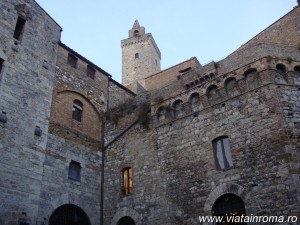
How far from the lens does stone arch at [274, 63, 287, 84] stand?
10.7m

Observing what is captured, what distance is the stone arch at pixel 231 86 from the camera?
11250 mm

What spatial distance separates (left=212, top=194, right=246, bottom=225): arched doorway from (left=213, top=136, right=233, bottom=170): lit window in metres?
0.96

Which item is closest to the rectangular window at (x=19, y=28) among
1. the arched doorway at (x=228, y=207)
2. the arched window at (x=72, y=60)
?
the arched window at (x=72, y=60)

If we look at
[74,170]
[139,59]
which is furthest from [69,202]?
[139,59]

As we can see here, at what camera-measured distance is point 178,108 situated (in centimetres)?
1266

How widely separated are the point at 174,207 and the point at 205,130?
9.34 feet

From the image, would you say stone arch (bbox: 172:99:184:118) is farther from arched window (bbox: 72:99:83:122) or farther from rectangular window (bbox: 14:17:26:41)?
→ rectangular window (bbox: 14:17:26:41)

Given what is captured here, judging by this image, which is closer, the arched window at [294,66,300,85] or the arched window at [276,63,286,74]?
the arched window at [294,66,300,85]

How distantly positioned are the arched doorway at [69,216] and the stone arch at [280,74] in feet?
28.3

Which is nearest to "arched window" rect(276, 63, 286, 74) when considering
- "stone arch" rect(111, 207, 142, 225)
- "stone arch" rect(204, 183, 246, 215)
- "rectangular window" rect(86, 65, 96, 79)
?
"stone arch" rect(204, 183, 246, 215)

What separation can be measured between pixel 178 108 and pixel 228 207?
4268 mm

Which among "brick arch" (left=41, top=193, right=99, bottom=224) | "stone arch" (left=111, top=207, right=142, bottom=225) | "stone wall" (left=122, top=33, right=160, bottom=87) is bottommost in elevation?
"stone arch" (left=111, top=207, right=142, bottom=225)

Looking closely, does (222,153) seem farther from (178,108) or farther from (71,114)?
(71,114)

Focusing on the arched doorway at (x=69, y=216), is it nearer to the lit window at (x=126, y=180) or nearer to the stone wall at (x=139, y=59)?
the lit window at (x=126, y=180)
